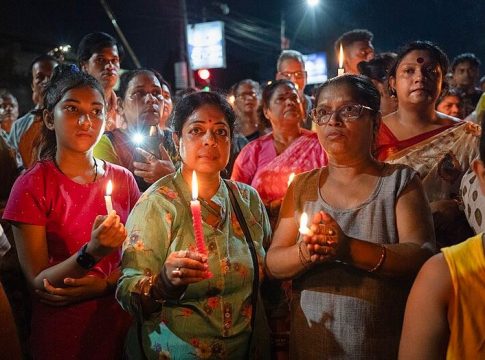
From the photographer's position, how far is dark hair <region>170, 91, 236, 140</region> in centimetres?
250

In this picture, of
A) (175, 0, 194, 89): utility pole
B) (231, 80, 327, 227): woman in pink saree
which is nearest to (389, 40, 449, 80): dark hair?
(231, 80, 327, 227): woman in pink saree

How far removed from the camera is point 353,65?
542 cm

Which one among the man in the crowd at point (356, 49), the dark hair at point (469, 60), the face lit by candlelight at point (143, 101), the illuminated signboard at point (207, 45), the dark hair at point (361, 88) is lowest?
the dark hair at point (361, 88)

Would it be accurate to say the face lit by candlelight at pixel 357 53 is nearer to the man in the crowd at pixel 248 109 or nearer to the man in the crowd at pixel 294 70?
the man in the crowd at pixel 294 70

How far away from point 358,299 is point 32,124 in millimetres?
3269

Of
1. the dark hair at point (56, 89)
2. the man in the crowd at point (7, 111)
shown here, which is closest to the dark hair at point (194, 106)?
the dark hair at point (56, 89)

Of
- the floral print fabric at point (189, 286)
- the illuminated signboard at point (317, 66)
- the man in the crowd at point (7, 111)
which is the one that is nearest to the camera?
the floral print fabric at point (189, 286)

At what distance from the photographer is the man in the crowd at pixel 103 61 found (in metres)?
4.30

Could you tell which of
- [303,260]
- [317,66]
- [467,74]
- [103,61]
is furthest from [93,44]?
[317,66]

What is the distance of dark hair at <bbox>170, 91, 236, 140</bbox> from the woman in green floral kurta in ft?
0.23

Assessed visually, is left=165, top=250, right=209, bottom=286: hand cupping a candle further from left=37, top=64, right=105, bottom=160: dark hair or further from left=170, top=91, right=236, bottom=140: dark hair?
left=37, top=64, right=105, bottom=160: dark hair

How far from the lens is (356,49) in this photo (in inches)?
213

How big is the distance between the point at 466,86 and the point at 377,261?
600 cm

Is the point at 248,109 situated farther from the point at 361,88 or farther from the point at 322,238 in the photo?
the point at 322,238
